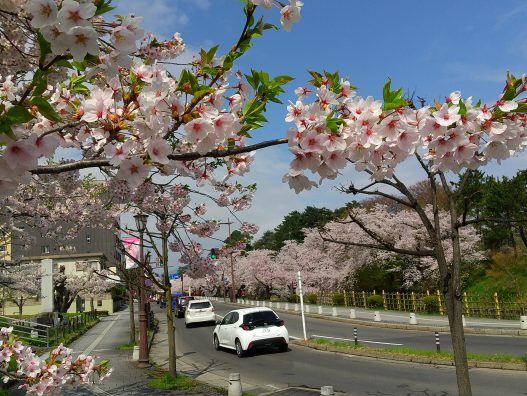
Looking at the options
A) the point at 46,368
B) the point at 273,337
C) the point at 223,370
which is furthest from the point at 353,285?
the point at 46,368

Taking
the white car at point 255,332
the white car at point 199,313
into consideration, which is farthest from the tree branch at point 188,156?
the white car at point 199,313

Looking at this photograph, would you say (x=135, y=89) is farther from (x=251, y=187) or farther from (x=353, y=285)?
(x=353, y=285)

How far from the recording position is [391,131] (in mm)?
2453

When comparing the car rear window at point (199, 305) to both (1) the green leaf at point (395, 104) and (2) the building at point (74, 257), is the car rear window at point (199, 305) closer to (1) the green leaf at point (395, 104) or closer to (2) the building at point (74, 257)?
(2) the building at point (74, 257)

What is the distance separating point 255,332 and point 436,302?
1790 centimetres

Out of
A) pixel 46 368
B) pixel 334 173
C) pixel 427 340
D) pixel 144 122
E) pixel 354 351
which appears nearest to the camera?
pixel 144 122

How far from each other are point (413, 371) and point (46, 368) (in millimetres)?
10171

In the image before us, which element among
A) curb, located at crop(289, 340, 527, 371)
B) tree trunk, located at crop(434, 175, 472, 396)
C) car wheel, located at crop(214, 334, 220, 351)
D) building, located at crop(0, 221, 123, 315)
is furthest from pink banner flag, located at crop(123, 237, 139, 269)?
building, located at crop(0, 221, 123, 315)

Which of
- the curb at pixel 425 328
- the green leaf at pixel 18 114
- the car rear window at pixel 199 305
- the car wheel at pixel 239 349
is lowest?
the curb at pixel 425 328

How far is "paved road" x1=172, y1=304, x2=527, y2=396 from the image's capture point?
10094mm

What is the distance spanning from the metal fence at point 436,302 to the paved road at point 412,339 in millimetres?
6662

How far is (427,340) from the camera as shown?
18.2m

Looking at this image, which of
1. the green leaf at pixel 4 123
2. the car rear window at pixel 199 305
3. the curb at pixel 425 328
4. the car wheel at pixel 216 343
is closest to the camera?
the green leaf at pixel 4 123

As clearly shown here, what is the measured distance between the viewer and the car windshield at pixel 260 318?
16.8m
